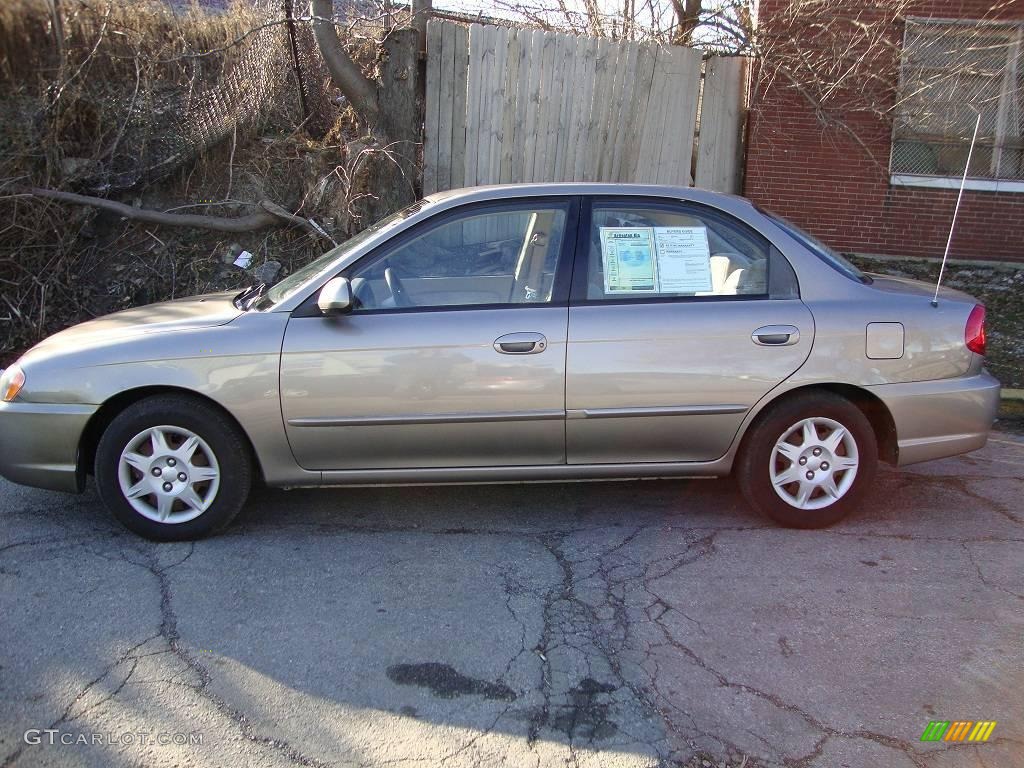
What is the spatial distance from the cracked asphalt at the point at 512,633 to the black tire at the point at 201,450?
4.9 inches

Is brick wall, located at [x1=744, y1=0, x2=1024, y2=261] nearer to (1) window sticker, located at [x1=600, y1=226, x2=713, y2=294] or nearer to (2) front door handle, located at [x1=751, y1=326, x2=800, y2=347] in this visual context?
(1) window sticker, located at [x1=600, y1=226, x2=713, y2=294]

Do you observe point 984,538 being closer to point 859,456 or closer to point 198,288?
point 859,456

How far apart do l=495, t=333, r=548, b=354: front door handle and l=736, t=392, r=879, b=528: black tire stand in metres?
1.16

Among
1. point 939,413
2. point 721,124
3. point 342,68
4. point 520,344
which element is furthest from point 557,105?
point 939,413

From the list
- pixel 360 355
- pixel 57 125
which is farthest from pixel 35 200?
pixel 360 355

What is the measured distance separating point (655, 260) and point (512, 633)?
6.49 feet

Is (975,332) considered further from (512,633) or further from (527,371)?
(512,633)

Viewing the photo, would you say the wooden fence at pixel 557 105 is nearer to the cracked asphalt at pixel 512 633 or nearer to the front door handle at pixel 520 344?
the cracked asphalt at pixel 512 633

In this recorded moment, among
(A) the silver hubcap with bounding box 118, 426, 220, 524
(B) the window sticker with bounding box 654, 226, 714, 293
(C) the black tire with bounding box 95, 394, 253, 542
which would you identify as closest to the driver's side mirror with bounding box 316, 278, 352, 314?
(C) the black tire with bounding box 95, 394, 253, 542

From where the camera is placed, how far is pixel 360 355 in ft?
13.9

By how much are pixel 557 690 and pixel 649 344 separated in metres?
1.78

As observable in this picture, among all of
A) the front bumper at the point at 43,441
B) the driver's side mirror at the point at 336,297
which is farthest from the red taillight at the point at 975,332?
the front bumper at the point at 43,441

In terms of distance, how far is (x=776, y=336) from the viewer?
14.4 ft

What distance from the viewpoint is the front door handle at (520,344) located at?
167 inches
